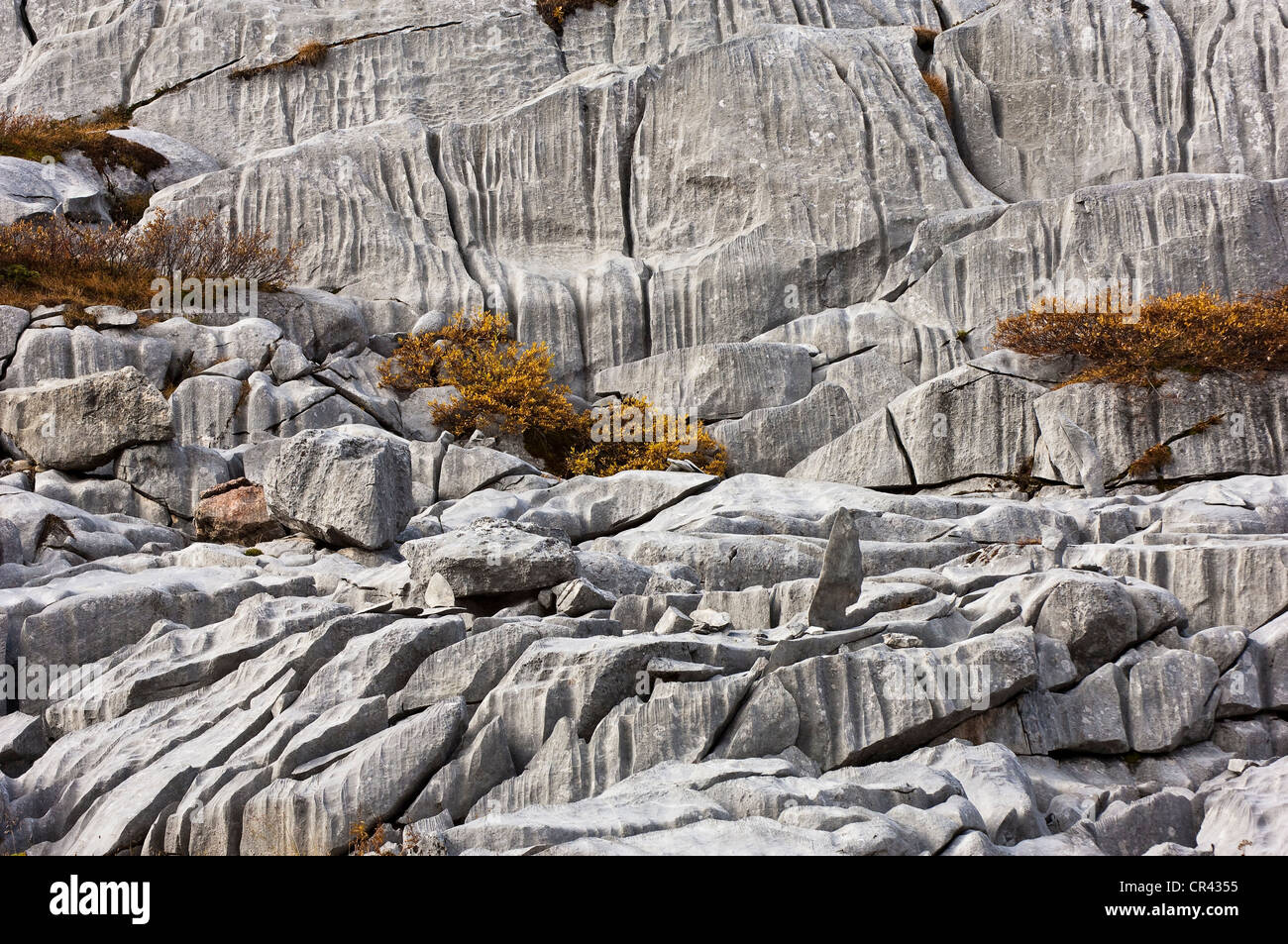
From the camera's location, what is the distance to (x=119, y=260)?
22734mm

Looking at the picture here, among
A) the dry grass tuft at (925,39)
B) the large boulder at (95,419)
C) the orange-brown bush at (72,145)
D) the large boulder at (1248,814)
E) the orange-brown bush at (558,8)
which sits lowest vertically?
the large boulder at (1248,814)

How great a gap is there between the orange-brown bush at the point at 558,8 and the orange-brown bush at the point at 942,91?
9.17 metres

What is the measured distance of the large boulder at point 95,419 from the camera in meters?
16.3

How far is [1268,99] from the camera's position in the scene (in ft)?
90.4

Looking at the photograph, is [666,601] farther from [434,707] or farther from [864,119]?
[864,119]

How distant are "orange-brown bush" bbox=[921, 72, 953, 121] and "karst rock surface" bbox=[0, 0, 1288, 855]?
0.23 meters

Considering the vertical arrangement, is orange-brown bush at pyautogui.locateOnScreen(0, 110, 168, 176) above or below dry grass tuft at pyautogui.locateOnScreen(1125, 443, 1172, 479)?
above

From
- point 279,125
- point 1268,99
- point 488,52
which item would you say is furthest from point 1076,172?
point 279,125

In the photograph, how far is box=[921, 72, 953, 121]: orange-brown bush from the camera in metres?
28.8

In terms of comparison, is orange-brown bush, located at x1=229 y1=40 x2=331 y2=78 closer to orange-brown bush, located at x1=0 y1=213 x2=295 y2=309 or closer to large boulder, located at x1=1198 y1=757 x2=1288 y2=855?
orange-brown bush, located at x1=0 y1=213 x2=295 y2=309

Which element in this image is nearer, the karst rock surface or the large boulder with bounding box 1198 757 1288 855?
the large boulder with bounding box 1198 757 1288 855

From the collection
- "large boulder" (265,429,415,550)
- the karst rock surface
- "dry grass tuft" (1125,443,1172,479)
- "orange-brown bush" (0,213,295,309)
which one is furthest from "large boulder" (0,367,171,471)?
"dry grass tuft" (1125,443,1172,479)

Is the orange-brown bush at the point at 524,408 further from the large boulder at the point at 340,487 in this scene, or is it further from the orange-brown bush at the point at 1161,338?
the large boulder at the point at 340,487

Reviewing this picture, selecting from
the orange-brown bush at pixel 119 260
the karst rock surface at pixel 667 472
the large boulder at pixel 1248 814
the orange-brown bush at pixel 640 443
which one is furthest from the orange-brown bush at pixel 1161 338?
the orange-brown bush at pixel 119 260
